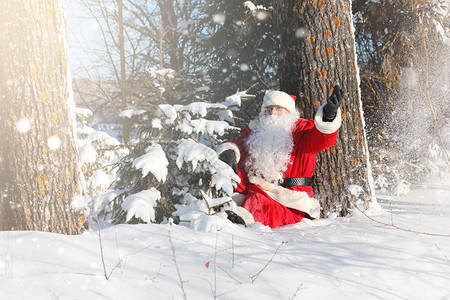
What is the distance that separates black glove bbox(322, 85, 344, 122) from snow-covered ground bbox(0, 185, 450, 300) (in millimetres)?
1163

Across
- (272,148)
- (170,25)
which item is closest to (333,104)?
(272,148)

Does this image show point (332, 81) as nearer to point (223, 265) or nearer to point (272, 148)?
point (272, 148)

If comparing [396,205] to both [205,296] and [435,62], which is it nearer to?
[435,62]

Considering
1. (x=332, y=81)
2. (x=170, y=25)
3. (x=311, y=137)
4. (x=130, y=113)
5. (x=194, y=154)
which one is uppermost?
(x=170, y=25)

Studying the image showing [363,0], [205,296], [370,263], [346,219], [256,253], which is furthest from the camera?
[363,0]

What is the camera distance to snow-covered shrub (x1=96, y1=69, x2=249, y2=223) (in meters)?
3.56

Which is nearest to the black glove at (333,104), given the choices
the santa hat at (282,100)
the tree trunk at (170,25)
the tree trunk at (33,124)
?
the santa hat at (282,100)

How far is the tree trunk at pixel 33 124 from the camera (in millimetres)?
2512

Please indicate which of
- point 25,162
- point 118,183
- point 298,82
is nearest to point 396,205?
point 298,82

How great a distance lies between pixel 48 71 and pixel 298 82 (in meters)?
2.59

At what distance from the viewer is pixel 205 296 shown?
5.42ft

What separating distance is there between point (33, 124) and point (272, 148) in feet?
7.95

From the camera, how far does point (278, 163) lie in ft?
13.0

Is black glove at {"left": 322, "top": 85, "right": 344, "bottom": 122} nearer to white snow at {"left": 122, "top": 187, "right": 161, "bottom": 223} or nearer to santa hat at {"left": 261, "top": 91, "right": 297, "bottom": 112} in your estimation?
santa hat at {"left": 261, "top": 91, "right": 297, "bottom": 112}
